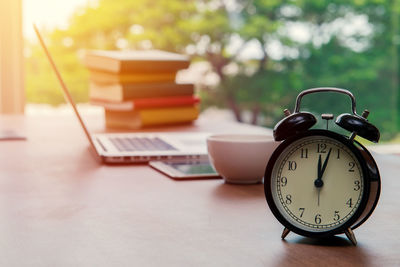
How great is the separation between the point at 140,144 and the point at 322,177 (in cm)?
76

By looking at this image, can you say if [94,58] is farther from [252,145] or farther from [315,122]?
[315,122]

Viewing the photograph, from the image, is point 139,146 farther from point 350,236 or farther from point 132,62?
point 350,236

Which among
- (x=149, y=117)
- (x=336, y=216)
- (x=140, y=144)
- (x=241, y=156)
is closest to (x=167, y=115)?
(x=149, y=117)

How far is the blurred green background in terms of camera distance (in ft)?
24.5

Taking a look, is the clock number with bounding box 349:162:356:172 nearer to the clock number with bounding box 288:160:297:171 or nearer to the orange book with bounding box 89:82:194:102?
the clock number with bounding box 288:160:297:171

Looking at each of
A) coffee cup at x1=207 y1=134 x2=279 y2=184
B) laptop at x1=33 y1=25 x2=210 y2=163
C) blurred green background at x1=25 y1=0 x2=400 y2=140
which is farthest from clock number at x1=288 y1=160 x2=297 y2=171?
blurred green background at x1=25 y1=0 x2=400 y2=140

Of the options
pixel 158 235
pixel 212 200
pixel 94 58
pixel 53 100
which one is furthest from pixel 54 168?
pixel 53 100

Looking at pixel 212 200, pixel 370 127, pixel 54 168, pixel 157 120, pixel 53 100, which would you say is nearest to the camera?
pixel 370 127

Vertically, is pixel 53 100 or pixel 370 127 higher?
pixel 370 127

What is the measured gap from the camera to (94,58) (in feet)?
6.29

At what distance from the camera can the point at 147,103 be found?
1.85m

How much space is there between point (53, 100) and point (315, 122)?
7123mm

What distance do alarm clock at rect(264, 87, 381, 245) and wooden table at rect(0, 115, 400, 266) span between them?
23mm

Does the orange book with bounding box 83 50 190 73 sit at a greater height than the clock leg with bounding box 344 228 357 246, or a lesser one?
greater
